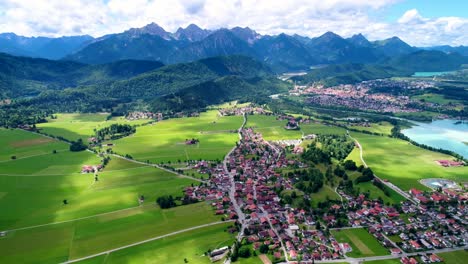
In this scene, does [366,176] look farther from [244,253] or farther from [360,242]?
[244,253]

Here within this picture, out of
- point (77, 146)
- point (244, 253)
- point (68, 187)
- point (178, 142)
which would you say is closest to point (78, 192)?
point (68, 187)

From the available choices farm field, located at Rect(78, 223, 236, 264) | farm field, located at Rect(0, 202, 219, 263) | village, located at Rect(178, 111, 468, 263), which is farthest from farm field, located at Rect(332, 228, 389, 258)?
farm field, located at Rect(0, 202, 219, 263)

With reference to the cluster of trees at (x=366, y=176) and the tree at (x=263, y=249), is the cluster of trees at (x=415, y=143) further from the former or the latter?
the tree at (x=263, y=249)

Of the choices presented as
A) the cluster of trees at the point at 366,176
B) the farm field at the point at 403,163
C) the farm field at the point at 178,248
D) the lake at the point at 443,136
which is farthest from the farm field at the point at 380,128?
the farm field at the point at 178,248

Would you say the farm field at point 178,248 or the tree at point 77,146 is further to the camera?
the tree at point 77,146

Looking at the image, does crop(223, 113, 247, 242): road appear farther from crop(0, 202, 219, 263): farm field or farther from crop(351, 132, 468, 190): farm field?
crop(351, 132, 468, 190): farm field
